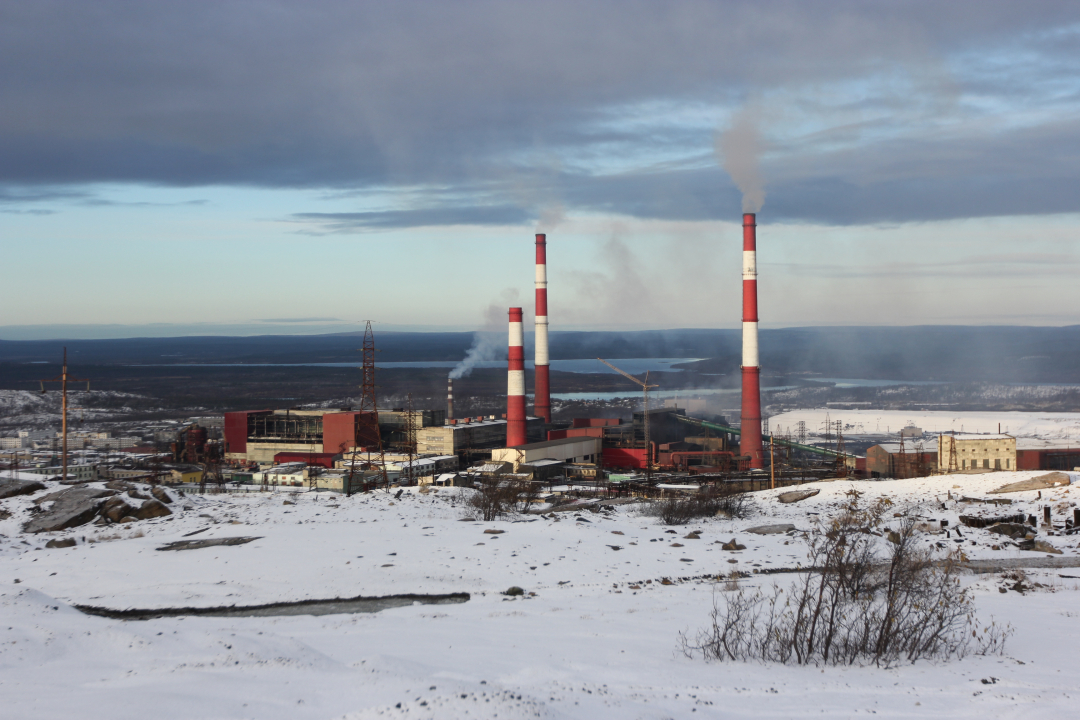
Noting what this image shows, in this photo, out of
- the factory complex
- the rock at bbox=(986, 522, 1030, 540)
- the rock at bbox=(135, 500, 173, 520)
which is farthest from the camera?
the factory complex

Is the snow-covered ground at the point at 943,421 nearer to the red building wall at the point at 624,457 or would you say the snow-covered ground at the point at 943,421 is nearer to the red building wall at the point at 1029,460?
the red building wall at the point at 1029,460

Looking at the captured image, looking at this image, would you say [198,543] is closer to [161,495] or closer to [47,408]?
[161,495]

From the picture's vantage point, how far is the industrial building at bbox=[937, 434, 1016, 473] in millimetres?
28422

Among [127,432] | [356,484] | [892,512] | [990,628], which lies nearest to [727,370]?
[127,432]

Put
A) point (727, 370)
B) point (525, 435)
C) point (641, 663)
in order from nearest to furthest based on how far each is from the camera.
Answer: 1. point (641, 663)
2. point (525, 435)
3. point (727, 370)

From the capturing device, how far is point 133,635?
573cm

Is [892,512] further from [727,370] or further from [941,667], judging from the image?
[727,370]

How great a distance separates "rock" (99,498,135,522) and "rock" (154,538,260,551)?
9.56 feet

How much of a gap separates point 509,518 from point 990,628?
753 cm

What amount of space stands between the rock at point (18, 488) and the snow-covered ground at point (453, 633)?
10.4 feet

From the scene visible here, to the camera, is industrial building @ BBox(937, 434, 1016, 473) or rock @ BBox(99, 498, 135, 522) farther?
industrial building @ BBox(937, 434, 1016, 473)

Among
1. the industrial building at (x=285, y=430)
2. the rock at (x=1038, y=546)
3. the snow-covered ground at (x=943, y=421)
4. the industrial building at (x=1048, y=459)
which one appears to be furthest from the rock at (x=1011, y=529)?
the snow-covered ground at (x=943, y=421)

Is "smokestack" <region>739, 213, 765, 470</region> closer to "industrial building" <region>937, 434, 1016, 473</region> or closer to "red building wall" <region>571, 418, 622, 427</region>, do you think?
"industrial building" <region>937, 434, 1016, 473</region>

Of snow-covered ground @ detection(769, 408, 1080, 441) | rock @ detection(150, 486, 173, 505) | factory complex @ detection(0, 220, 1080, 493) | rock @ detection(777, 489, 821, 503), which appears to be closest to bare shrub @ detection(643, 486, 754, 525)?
rock @ detection(777, 489, 821, 503)
